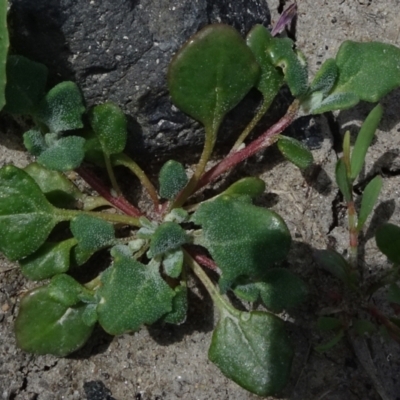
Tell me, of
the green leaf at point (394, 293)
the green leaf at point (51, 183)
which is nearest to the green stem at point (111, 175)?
the green leaf at point (51, 183)

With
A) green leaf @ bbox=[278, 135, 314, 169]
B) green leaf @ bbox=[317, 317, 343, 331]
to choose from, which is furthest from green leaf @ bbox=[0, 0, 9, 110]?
green leaf @ bbox=[317, 317, 343, 331]

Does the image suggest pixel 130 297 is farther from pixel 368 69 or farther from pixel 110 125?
pixel 368 69

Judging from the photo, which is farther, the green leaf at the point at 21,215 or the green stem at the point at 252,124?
the green stem at the point at 252,124

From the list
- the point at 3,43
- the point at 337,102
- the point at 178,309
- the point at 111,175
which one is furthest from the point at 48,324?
the point at 337,102

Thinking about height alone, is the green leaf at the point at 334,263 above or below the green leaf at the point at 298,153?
below

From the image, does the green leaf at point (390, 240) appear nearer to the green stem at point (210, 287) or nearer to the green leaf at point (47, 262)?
the green stem at point (210, 287)

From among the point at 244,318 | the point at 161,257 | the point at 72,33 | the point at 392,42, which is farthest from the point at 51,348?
the point at 392,42
